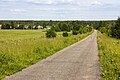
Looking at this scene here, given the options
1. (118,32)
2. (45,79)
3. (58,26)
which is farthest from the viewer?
(58,26)

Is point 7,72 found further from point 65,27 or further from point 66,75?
point 65,27

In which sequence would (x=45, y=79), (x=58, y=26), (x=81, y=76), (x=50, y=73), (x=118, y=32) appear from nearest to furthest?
1. (x=45, y=79)
2. (x=81, y=76)
3. (x=50, y=73)
4. (x=118, y=32)
5. (x=58, y=26)

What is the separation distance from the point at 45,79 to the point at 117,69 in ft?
11.9

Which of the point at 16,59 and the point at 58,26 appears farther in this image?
the point at 58,26

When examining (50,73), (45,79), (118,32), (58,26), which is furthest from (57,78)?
(58,26)

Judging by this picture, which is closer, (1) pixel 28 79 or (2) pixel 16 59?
(1) pixel 28 79

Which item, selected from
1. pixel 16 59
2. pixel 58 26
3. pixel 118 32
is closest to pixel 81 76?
pixel 16 59

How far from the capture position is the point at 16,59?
57.2 ft

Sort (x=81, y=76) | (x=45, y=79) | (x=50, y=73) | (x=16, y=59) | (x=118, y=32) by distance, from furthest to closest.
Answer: (x=118, y=32) → (x=16, y=59) → (x=50, y=73) → (x=81, y=76) → (x=45, y=79)

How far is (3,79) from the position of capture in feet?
38.6

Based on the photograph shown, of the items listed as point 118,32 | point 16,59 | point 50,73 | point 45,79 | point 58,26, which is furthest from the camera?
point 58,26

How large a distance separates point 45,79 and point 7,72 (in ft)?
8.49

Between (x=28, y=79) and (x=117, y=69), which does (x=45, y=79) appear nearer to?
(x=28, y=79)

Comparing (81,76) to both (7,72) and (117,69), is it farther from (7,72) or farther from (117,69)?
(7,72)
